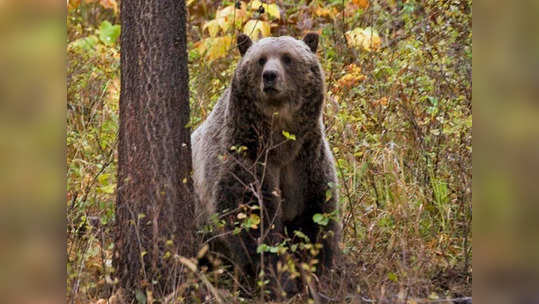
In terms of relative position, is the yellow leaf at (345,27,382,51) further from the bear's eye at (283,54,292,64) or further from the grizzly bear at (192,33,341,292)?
the bear's eye at (283,54,292,64)

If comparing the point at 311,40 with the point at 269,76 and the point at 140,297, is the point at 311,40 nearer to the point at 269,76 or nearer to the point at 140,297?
the point at 269,76

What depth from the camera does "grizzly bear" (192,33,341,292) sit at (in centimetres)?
530

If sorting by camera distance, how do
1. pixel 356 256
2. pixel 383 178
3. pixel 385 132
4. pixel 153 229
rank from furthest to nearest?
pixel 385 132, pixel 383 178, pixel 356 256, pixel 153 229

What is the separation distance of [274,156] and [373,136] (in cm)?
171

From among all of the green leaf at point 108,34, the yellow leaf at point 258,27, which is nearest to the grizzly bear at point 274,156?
the yellow leaf at point 258,27

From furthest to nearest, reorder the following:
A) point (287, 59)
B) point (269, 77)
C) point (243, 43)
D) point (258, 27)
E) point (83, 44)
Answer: point (83, 44), point (258, 27), point (243, 43), point (287, 59), point (269, 77)

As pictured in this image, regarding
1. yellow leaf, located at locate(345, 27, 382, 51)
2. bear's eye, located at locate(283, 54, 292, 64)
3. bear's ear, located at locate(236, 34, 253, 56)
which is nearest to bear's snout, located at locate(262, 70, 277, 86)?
bear's eye, located at locate(283, 54, 292, 64)

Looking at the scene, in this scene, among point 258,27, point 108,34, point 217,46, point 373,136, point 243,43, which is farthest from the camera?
point 108,34

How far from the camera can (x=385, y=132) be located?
273 inches

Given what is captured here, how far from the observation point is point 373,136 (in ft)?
22.5

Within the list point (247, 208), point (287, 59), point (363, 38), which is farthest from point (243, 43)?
point (363, 38)
